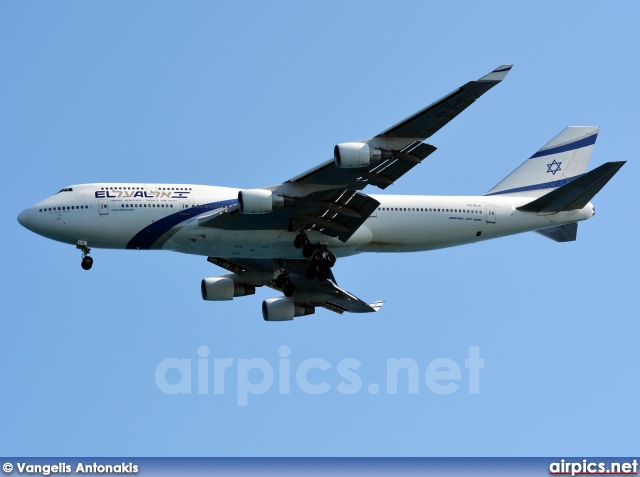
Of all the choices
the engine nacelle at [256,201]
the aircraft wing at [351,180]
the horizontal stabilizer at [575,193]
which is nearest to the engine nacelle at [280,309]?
the aircraft wing at [351,180]

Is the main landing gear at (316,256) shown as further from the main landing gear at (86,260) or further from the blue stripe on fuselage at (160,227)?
the main landing gear at (86,260)

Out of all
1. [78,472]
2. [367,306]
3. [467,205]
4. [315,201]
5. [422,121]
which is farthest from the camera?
[367,306]

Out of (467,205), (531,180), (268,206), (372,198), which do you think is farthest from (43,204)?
(531,180)

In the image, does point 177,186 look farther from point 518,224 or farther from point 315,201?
point 518,224

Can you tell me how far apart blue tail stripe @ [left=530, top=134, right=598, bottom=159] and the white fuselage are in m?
5.86

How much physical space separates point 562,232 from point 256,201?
16329 mm

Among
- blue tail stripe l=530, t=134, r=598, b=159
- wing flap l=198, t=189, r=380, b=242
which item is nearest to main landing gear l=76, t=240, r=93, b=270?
wing flap l=198, t=189, r=380, b=242

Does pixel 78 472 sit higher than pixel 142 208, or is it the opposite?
pixel 142 208

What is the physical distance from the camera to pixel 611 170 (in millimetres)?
55719

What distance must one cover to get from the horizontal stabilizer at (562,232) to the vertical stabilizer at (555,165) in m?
2.45

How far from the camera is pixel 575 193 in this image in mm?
58844

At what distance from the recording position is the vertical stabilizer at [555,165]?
209ft

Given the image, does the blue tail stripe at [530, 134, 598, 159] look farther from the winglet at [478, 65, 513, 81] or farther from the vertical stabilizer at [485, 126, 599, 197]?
the winglet at [478, 65, 513, 81]

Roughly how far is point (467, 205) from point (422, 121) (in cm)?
983
